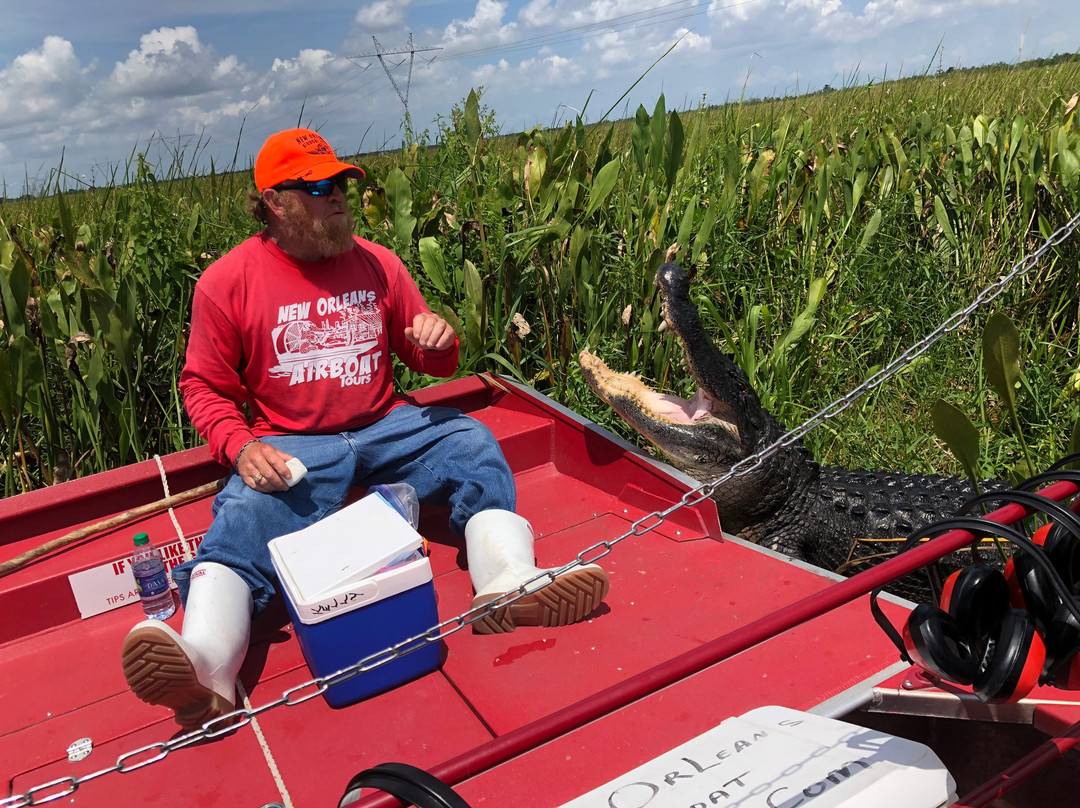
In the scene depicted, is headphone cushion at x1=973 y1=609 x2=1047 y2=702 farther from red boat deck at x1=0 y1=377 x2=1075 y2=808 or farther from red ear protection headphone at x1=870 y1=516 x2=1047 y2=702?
red boat deck at x1=0 y1=377 x2=1075 y2=808

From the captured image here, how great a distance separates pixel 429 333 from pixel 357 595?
33.6 inches

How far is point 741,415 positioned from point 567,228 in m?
1.18

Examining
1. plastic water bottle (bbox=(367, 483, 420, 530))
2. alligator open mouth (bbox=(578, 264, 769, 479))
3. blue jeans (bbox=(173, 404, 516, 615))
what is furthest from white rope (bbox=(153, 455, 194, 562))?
alligator open mouth (bbox=(578, 264, 769, 479))

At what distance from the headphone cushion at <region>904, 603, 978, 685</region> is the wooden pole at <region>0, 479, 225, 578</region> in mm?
2059

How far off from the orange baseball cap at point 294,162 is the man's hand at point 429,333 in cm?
45

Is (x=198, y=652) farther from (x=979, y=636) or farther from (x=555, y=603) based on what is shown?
(x=979, y=636)

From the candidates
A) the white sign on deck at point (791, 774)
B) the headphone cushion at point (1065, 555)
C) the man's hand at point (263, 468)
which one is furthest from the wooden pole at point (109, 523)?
the headphone cushion at point (1065, 555)

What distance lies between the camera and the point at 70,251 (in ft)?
9.13

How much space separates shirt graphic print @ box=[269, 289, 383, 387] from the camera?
2.19 metres

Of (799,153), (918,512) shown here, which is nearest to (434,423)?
(918,512)

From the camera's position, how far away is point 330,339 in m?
2.24

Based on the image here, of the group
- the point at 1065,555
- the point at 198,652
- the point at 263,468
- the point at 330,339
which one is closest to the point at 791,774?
the point at 1065,555

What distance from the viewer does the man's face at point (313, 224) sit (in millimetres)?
2141

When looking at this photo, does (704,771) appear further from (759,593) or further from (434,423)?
(434,423)
